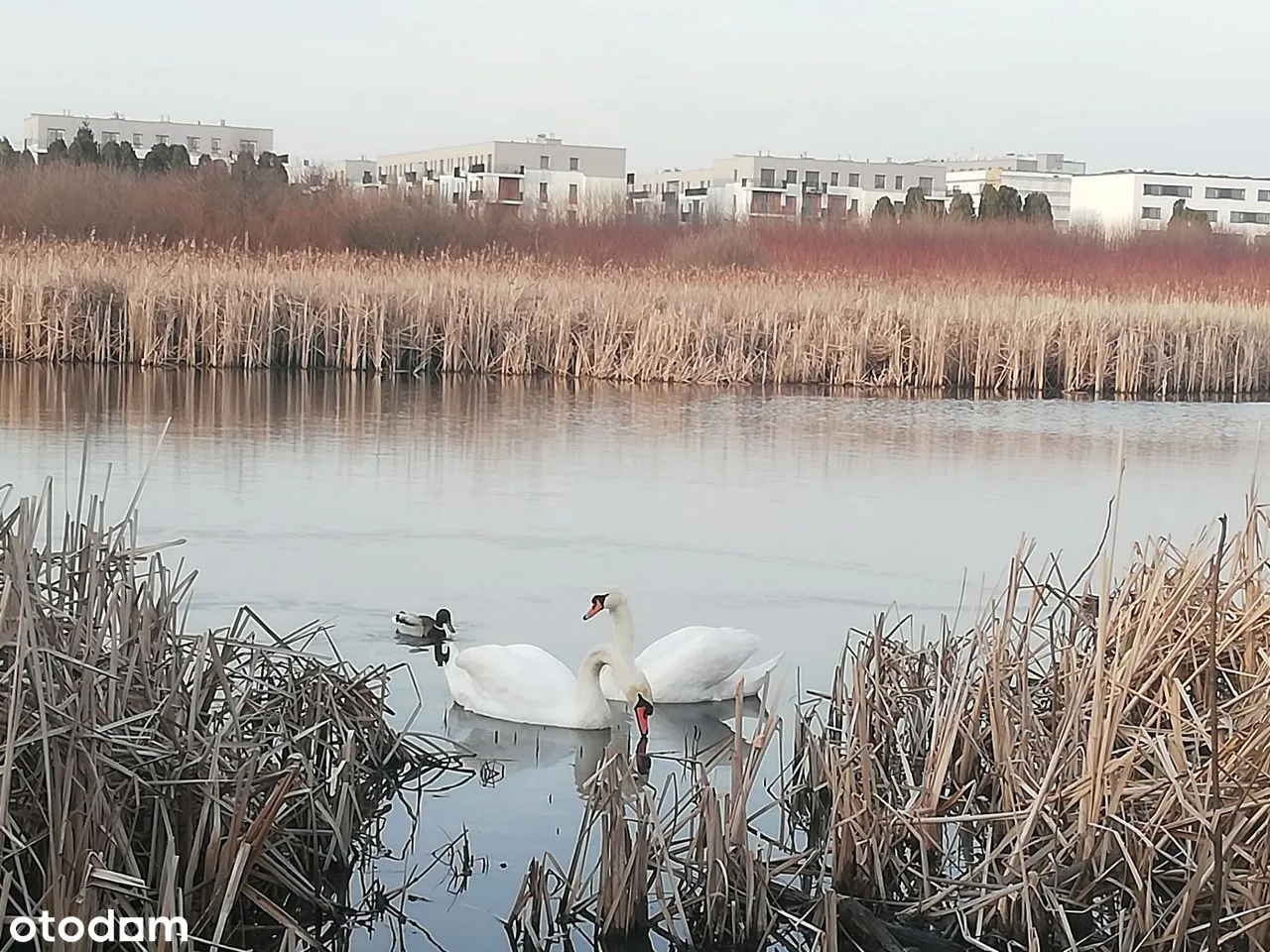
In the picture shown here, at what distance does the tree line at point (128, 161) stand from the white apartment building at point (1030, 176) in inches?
1848

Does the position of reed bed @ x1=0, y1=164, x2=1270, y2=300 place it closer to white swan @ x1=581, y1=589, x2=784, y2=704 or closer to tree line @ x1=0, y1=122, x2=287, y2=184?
tree line @ x1=0, y1=122, x2=287, y2=184

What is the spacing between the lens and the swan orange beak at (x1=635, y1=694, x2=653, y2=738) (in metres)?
5.11

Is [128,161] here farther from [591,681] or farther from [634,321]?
[591,681]

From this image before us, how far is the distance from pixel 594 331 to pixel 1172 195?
227 ft

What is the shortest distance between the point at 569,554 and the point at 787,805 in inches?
136

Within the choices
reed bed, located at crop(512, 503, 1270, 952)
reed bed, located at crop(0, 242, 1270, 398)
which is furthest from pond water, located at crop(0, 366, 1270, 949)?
reed bed, located at crop(0, 242, 1270, 398)

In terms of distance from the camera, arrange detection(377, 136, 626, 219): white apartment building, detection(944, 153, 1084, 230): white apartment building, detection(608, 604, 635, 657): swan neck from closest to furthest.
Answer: detection(608, 604, 635, 657): swan neck < detection(377, 136, 626, 219): white apartment building < detection(944, 153, 1084, 230): white apartment building

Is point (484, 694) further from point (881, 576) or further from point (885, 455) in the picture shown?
point (885, 455)

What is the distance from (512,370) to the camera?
15.9m

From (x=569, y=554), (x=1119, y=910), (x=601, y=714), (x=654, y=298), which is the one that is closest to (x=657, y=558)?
(x=569, y=554)

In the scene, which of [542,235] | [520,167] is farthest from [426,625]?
[520,167]

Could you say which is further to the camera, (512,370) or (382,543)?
(512,370)

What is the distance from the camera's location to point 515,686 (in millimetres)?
5297

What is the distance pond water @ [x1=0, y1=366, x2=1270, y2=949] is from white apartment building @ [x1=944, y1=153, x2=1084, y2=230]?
6398cm
